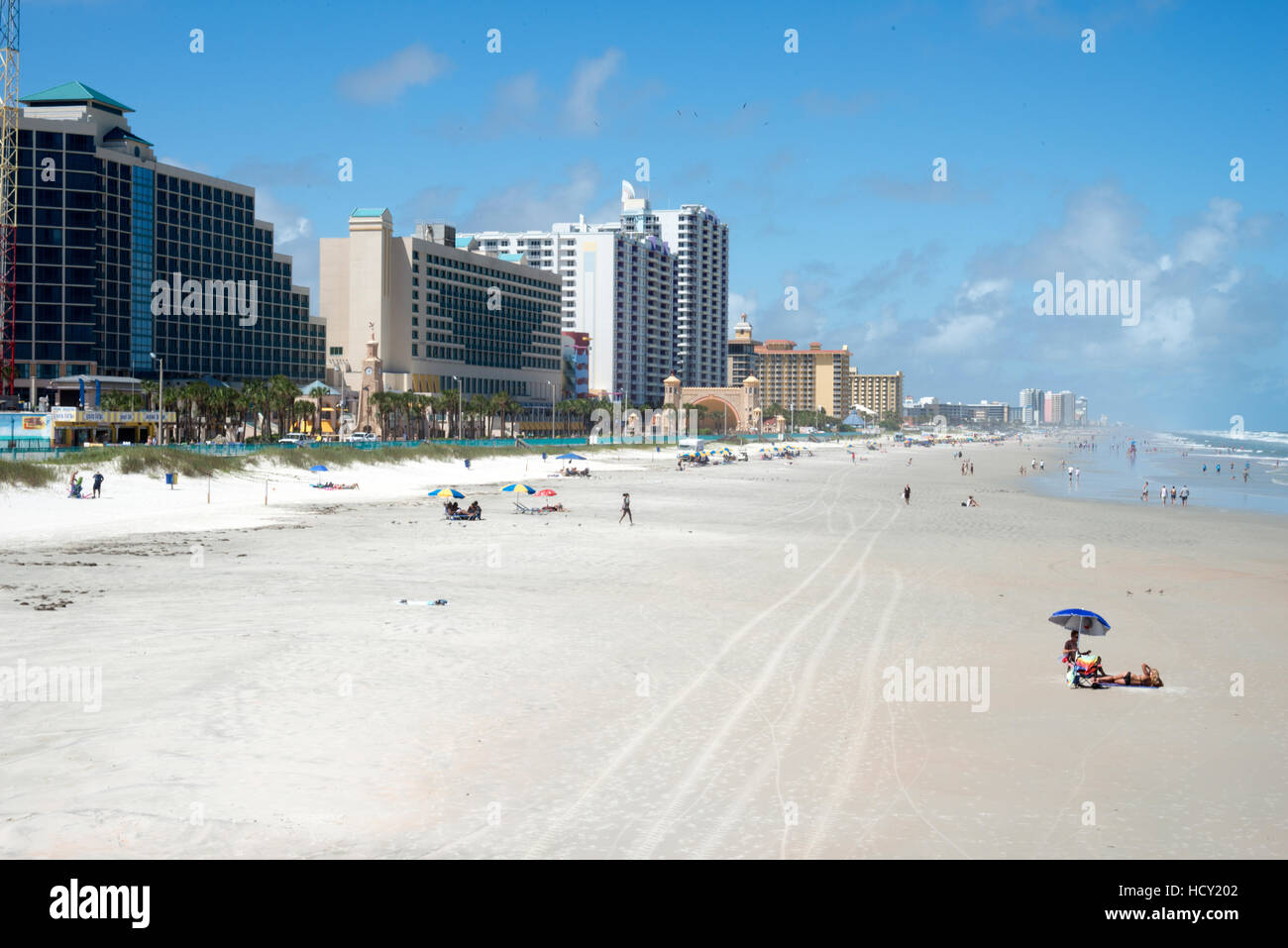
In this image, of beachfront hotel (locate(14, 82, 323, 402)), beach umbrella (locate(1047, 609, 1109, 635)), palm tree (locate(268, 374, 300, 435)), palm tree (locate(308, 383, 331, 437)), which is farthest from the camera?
A: palm tree (locate(308, 383, 331, 437))

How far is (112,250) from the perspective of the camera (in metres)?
124

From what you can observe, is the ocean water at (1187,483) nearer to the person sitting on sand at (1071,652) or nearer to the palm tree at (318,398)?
the person sitting on sand at (1071,652)

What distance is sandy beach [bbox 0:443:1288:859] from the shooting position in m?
10.9

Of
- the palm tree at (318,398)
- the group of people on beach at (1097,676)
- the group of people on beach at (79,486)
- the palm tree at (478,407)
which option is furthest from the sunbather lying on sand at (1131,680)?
the palm tree at (478,407)

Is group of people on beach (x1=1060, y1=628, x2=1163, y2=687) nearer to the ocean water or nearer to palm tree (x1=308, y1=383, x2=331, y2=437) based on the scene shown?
the ocean water

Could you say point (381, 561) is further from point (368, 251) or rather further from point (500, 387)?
point (500, 387)

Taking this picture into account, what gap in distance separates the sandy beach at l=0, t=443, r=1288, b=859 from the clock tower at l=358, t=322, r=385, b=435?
80309mm

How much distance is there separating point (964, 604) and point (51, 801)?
2086 centimetres

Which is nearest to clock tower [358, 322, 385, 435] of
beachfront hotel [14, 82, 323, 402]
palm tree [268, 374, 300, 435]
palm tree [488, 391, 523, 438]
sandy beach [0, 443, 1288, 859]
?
palm tree [268, 374, 300, 435]

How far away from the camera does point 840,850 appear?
1046 centimetres

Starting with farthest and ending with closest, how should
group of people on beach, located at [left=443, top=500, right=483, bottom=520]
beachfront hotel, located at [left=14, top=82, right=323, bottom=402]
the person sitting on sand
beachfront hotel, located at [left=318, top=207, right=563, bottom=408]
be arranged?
beachfront hotel, located at [left=318, top=207, right=563, bottom=408]
beachfront hotel, located at [left=14, top=82, right=323, bottom=402]
group of people on beach, located at [left=443, top=500, right=483, bottom=520]
the person sitting on sand

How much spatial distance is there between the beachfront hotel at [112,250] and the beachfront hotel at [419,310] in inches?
549
